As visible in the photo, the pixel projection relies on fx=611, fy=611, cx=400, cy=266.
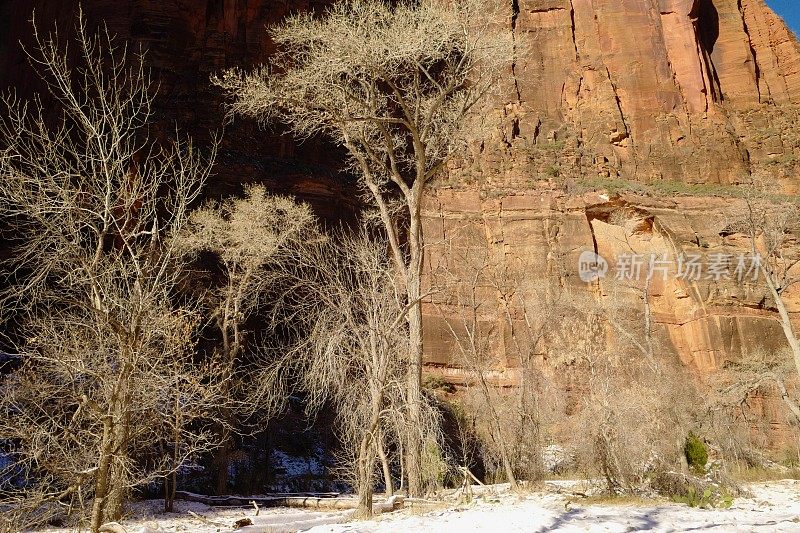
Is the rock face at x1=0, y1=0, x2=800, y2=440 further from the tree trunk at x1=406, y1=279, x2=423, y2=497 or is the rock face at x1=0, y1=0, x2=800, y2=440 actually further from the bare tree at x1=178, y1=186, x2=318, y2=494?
the tree trunk at x1=406, y1=279, x2=423, y2=497

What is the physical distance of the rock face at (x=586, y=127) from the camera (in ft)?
98.8

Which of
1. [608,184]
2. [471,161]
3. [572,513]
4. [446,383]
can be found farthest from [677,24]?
[572,513]

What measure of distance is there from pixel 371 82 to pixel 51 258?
743cm

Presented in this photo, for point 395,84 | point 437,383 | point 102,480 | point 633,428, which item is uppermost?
point 395,84

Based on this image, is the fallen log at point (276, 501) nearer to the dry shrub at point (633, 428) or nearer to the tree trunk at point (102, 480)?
the dry shrub at point (633, 428)

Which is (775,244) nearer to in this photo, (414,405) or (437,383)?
(414,405)

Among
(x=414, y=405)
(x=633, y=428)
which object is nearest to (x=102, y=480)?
(x=414, y=405)

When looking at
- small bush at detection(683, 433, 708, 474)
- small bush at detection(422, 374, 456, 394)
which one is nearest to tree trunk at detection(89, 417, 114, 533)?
small bush at detection(683, 433, 708, 474)

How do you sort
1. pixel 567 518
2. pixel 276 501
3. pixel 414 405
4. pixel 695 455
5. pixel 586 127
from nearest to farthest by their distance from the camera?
1. pixel 567 518
2. pixel 414 405
3. pixel 695 455
4. pixel 276 501
5. pixel 586 127

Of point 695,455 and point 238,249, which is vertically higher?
point 238,249

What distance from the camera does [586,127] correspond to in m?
41.4

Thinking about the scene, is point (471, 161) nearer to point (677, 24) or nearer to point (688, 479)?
point (677, 24)

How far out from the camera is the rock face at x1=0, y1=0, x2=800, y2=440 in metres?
30.1

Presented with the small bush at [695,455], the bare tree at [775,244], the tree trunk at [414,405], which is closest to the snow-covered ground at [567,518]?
the tree trunk at [414,405]
